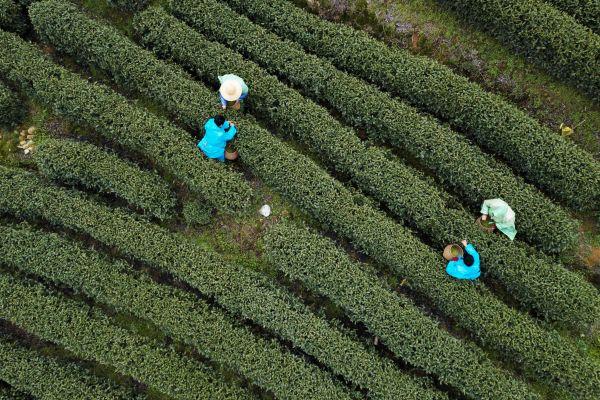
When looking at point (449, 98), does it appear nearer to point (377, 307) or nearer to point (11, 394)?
point (377, 307)

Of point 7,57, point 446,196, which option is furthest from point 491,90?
point 7,57

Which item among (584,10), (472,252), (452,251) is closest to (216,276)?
(452,251)

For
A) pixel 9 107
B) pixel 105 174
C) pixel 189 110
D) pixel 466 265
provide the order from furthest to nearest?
pixel 9 107, pixel 189 110, pixel 105 174, pixel 466 265

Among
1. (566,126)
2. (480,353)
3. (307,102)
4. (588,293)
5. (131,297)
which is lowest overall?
(131,297)

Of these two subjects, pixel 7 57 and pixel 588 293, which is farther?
pixel 7 57

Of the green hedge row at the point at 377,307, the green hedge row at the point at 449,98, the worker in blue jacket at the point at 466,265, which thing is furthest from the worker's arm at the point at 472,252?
the green hedge row at the point at 377,307

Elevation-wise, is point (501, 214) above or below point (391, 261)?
above

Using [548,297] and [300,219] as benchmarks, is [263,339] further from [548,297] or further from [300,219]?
[548,297]

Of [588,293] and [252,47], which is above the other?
[252,47]
